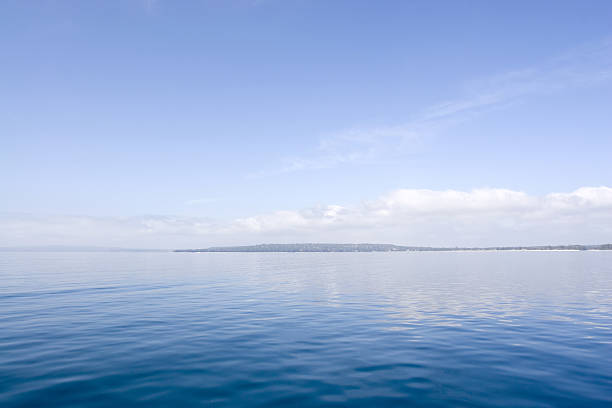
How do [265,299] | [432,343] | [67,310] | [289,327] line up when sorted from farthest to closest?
[265,299] → [67,310] → [289,327] → [432,343]

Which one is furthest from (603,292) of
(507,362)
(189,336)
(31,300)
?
(31,300)

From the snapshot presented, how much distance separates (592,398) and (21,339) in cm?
3144

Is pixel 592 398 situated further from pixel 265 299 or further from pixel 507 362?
pixel 265 299

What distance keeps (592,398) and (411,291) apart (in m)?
36.4

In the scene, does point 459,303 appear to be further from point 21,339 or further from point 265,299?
point 21,339

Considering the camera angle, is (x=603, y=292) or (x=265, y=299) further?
(x=603, y=292)

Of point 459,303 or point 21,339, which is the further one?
point 459,303

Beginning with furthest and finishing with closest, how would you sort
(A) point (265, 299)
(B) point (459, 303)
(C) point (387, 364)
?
(A) point (265, 299)
(B) point (459, 303)
(C) point (387, 364)

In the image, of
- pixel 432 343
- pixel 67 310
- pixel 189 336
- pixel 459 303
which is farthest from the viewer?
pixel 459 303

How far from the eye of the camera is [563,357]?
19781 mm

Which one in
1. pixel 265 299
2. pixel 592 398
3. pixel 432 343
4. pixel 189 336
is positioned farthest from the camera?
pixel 265 299

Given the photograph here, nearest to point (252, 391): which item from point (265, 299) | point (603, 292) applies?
point (265, 299)

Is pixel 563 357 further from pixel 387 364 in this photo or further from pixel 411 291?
pixel 411 291

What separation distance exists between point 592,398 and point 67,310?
132 ft
